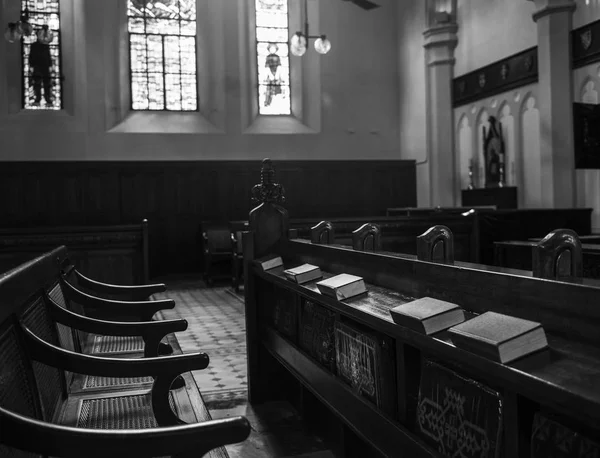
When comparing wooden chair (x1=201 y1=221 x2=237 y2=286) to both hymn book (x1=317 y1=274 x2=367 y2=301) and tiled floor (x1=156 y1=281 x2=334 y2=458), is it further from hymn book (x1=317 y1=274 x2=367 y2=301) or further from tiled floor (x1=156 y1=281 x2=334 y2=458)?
hymn book (x1=317 y1=274 x2=367 y2=301)

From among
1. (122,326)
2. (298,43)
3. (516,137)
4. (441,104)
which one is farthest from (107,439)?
(441,104)

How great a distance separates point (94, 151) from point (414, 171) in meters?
6.36

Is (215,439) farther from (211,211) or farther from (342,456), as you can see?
(211,211)

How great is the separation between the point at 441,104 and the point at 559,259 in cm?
1061

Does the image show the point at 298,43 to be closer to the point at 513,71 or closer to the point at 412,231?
the point at 513,71

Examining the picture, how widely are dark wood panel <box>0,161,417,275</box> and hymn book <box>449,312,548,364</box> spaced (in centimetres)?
1061

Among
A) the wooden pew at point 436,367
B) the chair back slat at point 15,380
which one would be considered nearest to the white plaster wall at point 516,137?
the wooden pew at point 436,367

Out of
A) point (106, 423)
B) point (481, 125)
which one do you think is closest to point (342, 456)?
point (106, 423)

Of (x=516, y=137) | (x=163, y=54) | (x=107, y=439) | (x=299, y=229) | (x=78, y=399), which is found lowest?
(x=78, y=399)

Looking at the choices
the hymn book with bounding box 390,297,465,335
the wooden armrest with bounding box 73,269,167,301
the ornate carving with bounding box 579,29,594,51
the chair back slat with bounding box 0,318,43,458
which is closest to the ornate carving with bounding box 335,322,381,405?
the hymn book with bounding box 390,297,465,335

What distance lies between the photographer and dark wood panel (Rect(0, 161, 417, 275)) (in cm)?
1134

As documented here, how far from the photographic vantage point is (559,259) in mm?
1564

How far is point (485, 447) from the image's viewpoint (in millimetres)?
1514

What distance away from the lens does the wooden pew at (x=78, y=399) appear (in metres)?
1.33
